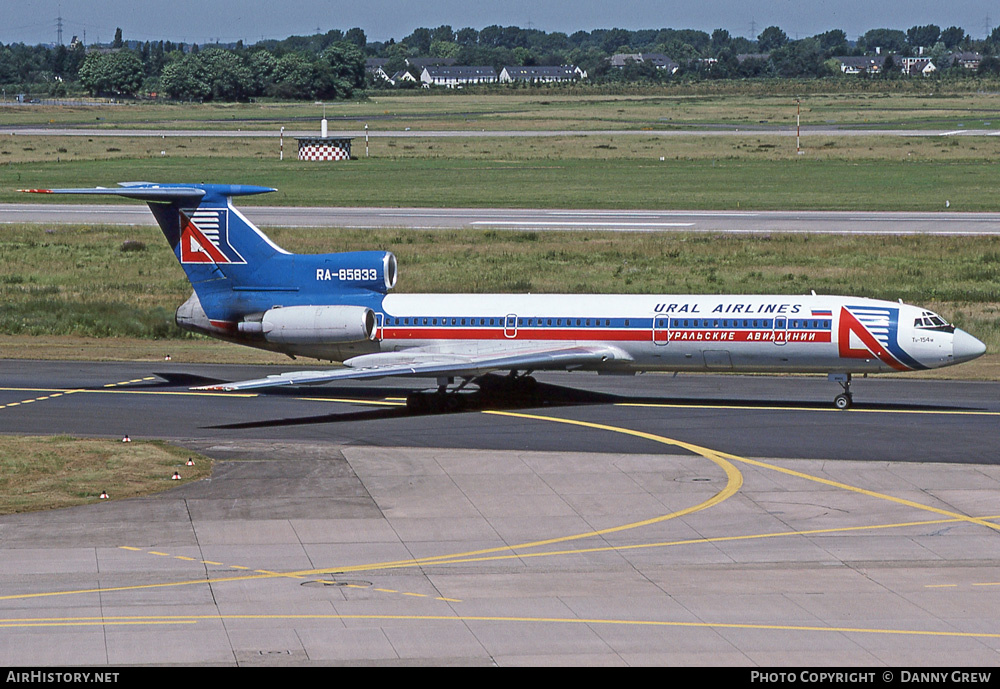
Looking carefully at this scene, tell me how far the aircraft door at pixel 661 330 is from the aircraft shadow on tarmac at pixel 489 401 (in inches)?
95.9

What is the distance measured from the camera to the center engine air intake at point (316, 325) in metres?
40.4

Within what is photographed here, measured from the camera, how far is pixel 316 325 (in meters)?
40.5

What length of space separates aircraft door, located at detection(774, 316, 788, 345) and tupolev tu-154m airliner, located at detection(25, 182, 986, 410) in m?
0.03

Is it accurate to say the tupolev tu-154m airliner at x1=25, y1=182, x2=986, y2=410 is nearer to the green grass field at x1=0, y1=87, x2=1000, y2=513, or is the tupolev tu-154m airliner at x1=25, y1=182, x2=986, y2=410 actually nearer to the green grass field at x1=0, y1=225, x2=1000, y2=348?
the green grass field at x1=0, y1=87, x2=1000, y2=513

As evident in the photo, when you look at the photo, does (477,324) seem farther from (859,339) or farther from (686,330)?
(859,339)

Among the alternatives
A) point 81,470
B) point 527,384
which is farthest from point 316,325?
point 81,470

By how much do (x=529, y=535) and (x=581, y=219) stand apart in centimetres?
5849

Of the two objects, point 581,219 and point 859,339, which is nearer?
point 859,339

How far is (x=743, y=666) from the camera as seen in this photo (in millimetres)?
18984

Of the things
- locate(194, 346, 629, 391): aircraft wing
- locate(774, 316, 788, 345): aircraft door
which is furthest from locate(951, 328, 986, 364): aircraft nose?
locate(194, 346, 629, 391): aircraft wing

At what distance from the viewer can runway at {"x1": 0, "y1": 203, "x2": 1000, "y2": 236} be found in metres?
78.6

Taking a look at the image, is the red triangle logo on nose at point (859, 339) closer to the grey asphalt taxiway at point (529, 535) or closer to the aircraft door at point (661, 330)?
the grey asphalt taxiway at point (529, 535)
